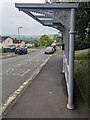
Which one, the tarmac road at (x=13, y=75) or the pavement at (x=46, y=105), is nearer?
the pavement at (x=46, y=105)

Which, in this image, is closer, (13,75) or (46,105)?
(46,105)

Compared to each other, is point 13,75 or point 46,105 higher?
point 46,105

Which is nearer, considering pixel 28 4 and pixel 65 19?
pixel 28 4

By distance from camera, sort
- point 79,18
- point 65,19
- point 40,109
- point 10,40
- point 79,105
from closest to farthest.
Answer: point 40,109 < point 79,105 < point 65,19 < point 79,18 < point 10,40

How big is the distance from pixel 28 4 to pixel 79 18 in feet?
18.9

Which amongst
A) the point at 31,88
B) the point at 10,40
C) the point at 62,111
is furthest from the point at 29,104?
the point at 10,40

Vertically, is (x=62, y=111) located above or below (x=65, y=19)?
below

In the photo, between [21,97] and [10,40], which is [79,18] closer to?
[21,97]

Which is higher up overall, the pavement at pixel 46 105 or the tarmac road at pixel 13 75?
the pavement at pixel 46 105

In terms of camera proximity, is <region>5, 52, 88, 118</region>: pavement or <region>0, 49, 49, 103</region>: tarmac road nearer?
<region>5, 52, 88, 118</region>: pavement

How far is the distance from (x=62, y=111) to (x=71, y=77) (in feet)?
3.55

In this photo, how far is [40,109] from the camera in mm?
7109

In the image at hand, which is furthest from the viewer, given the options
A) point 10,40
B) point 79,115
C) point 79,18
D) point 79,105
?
point 10,40

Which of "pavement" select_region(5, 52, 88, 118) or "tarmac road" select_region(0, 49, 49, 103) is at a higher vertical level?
"pavement" select_region(5, 52, 88, 118)
